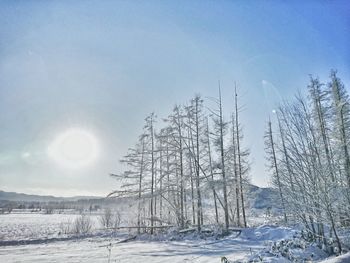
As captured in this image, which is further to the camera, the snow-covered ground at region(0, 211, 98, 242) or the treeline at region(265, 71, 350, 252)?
the snow-covered ground at region(0, 211, 98, 242)

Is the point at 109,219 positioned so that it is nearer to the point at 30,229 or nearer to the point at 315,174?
the point at 30,229

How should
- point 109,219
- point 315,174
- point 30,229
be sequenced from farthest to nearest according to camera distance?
point 109,219 < point 30,229 < point 315,174

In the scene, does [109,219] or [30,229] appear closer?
[30,229]

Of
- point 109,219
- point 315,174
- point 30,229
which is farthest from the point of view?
point 109,219

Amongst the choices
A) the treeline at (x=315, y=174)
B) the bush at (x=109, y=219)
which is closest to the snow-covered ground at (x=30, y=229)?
the bush at (x=109, y=219)

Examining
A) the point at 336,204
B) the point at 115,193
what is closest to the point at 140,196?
the point at 115,193

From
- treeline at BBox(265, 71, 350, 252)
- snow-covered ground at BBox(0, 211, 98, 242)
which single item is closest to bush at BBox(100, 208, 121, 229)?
snow-covered ground at BBox(0, 211, 98, 242)

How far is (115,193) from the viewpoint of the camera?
22391mm

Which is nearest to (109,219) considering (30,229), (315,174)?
(30,229)

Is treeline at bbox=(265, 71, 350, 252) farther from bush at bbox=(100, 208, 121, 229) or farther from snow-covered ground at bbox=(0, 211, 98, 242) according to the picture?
bush at bbox=(100, 208, 121, 229)

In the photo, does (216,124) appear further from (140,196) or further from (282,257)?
(282,257)

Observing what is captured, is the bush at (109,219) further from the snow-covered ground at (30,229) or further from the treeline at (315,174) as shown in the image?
the treeline at (315,174)

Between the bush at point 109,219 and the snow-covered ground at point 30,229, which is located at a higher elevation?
the bush at point 109,219

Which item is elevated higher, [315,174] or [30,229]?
[315,174]
